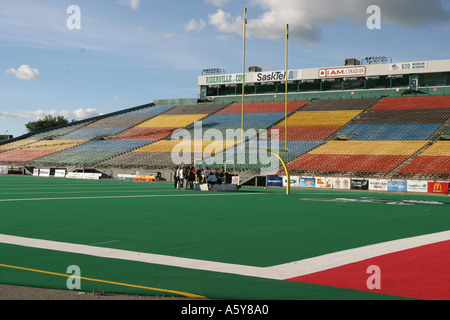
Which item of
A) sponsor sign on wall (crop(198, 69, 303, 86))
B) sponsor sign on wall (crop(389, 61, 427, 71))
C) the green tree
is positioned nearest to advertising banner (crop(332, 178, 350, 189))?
sponsor sign on wall (crop(389, 61, 427, 71))

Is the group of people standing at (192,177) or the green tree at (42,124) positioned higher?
the green tree at (42,124)

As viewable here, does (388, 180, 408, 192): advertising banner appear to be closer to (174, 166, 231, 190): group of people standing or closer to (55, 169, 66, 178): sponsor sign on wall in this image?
(174, 166, 231, 190): group of people standing

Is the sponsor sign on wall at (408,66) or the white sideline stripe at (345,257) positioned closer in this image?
the white sideline stripe at (345,257)

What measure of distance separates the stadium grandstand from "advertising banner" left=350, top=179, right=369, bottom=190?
372cm

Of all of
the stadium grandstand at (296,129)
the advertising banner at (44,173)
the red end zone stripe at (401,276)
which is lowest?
the red end zone stripe at (401,276)

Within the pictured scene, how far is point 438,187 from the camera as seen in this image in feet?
108

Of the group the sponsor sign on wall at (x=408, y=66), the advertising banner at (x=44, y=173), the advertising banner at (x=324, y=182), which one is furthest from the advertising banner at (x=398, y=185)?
the advertising banner at (x=44, y=173)

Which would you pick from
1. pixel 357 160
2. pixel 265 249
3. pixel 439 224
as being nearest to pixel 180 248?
pixel 265 249

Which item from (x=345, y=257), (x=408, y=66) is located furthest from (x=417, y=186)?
(x=408, y=66)

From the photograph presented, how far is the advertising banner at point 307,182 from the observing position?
3747cm

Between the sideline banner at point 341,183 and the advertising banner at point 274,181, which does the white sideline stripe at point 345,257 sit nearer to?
the sideline banner at point 341,183

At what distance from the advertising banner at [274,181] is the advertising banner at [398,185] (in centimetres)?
832
